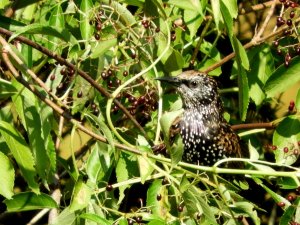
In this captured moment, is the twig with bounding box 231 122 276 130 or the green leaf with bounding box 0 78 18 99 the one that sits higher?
the green leaf with bounding box 0 78 18 99

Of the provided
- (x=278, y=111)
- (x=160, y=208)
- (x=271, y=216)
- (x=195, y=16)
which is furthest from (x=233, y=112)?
(x=160, y=208)

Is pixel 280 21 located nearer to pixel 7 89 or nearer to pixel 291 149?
pixel 291 149

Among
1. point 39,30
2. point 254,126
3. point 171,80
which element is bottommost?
point 254,126

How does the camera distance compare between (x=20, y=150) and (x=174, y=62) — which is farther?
(x=174, y=62)


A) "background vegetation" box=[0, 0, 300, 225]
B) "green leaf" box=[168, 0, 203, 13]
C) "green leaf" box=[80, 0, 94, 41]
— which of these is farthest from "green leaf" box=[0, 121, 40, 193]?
"green leaf" box=[168, 0, 203, 13]

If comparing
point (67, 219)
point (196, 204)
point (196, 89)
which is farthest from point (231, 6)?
point (196, 89)

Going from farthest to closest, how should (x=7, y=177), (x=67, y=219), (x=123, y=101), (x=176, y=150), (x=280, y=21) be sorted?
(x=123, y=101) → (x=280, y=21) → (x=67, y=219) → (x=7, y=177) → (x=176, y=150)

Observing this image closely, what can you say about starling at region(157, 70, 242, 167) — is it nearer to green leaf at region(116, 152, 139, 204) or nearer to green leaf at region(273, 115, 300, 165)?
green leaf at region(273, 115, 300, 165)
